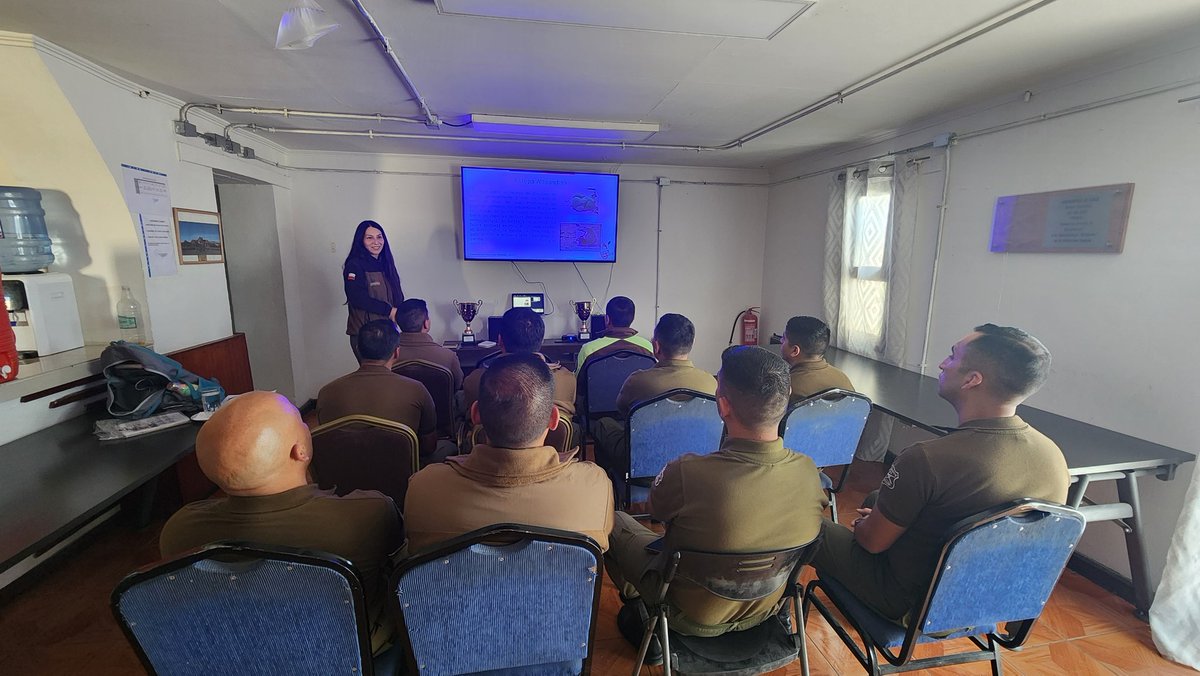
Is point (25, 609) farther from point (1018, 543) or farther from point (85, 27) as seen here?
point (1018, 543)

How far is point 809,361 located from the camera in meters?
2.62

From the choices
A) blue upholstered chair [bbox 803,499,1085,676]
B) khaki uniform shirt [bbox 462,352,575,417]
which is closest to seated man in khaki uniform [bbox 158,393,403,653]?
khaki uniform shirt [bbox 462,352,575,417]

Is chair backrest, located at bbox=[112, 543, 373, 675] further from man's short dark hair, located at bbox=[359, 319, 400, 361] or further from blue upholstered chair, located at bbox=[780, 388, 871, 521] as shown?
blue upholstered chair, located at bbox=[780, 388, 871, 521]

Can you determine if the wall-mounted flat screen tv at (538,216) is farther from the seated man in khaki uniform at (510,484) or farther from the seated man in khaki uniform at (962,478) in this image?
the seated man in khaki uniform at (962,478)

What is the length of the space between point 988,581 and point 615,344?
7.23 feet

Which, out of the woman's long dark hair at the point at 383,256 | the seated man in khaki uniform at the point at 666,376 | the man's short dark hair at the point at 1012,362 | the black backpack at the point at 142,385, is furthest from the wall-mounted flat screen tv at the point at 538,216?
the man's short dark hair at the point at 1012,362

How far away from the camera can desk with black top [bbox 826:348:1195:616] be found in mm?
1996

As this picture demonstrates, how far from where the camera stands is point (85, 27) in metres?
2.07

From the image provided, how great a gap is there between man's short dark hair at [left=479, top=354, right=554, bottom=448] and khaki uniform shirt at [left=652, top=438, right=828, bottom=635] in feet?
1.42

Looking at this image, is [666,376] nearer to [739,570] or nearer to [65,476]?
[739,570]

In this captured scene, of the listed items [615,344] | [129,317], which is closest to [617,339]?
[615,344]

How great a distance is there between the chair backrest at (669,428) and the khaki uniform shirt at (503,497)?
34.9 inches

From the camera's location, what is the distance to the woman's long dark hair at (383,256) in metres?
4.32

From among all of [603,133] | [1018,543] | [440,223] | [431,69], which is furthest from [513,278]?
[1018,543]
